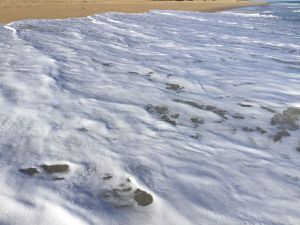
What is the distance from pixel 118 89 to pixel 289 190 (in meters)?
2.94

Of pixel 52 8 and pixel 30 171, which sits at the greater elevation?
pixel 30 171

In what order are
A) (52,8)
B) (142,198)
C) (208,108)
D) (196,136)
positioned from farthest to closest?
(52,8)
(208,108)
(196,136)
(142,198)

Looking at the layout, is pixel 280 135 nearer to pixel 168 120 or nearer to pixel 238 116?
pixel 238 116

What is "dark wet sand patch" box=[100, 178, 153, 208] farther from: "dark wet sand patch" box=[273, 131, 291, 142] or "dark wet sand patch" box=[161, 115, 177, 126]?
"dark wet sand patch" box=[273, 131, 291, 142]

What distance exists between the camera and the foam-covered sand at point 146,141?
257 cm

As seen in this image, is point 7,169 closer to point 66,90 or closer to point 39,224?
point 39,224

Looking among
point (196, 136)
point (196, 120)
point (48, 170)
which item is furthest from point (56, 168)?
point (196, 120)

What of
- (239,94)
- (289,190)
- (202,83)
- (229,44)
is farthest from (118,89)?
(229,44)

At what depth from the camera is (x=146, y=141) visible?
357 centimetres

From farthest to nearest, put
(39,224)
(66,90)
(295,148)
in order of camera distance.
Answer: (66,90) < (295,148) < (39,224)

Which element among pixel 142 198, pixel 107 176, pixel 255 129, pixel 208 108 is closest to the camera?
pixel 142 198

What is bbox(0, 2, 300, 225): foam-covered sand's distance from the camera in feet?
8.43

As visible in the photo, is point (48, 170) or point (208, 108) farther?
point (208, 108)

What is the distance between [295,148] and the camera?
3.51 meters
